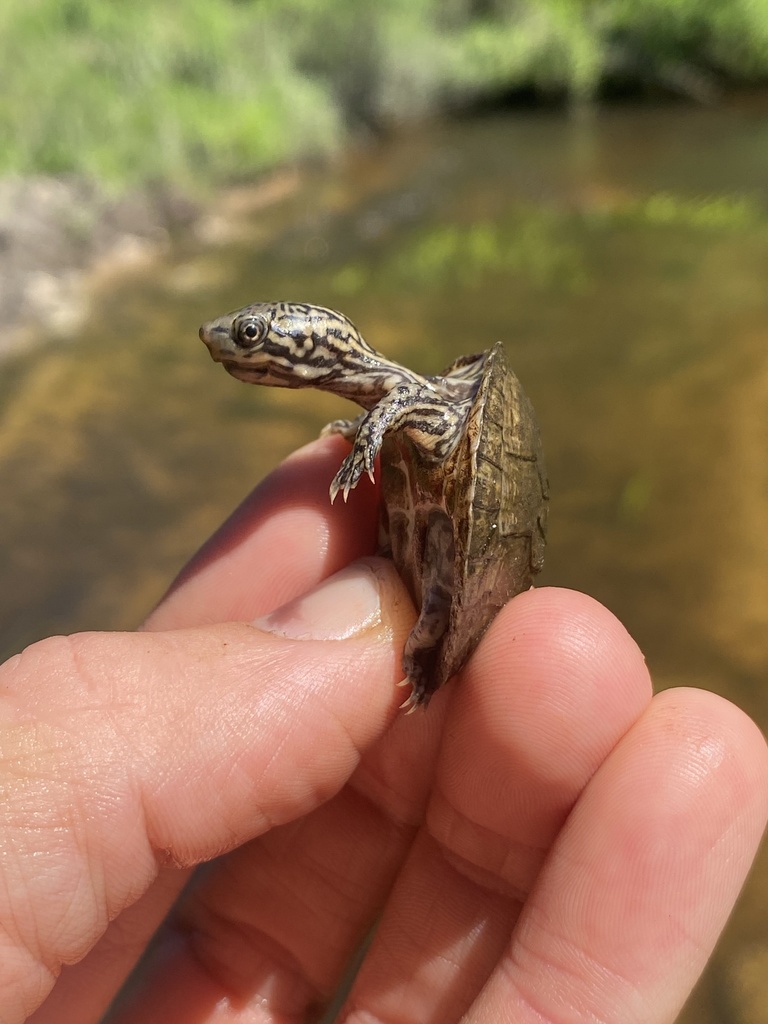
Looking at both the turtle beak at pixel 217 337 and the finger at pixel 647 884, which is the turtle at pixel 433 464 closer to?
the turtle beak at pixel 217 337

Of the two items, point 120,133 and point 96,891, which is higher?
point 120,133

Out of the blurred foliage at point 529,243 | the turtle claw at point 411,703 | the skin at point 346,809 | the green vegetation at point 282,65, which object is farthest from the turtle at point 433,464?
the green vegetation at point 282,65

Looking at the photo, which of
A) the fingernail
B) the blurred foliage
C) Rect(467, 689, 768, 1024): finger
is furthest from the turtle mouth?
the blurred foliage

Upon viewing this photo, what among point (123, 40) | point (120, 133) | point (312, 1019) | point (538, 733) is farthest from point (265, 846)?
point (123, 40)

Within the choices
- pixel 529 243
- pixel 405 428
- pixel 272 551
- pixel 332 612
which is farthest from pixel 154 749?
pixel 529 243

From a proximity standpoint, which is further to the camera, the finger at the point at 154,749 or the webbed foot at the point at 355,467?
the webbed foot at the point at 355,467

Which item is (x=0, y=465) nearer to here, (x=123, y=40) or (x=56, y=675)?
(x=56, y=675)

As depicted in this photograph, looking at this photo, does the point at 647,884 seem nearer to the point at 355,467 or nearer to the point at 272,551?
the point at 355,467

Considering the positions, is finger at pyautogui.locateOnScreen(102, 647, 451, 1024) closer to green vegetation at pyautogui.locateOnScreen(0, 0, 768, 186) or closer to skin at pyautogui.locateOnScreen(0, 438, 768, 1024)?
skin at pyautogui.locateOnScreen(0, 438, 768, 1024)
